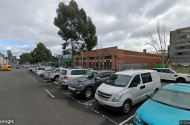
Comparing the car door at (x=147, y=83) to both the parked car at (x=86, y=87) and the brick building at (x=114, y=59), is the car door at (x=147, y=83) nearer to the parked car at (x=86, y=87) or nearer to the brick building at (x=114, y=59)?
the parked car at (x=86, y=87)

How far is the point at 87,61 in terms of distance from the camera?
107ft

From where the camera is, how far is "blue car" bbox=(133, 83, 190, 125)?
8.17ft

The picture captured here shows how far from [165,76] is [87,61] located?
2337cm

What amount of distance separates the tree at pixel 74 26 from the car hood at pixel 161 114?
53.9 ft

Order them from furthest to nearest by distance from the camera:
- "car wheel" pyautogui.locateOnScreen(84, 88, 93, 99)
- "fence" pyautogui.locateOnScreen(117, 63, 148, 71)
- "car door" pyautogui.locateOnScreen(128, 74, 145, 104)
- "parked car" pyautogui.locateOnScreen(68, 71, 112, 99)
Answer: "fence" pyautogui.locateOnScreen(117, 63, 148, 71)
"car wheel" pyautogui.locateOnScreen(84, 88, 93, 99)
"parked car" pyautogui.locateOnScreen(68, 71, 112, 99)
"car door" pyautogui.locateOnScreen(128, 74, 145, 104)

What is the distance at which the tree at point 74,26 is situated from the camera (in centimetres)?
1694

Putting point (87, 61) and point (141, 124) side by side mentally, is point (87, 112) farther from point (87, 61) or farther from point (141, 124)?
point (87, 61)

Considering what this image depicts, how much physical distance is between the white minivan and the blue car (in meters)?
1.19

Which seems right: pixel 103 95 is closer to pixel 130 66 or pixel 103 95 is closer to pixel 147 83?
pixel 147 83

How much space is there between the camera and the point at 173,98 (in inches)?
129

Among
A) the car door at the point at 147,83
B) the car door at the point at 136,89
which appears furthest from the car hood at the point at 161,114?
the car door at the point at 147,83

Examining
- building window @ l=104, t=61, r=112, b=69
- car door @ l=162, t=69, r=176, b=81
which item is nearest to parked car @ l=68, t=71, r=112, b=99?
car door @ l=162, t=69, r=176, b=81

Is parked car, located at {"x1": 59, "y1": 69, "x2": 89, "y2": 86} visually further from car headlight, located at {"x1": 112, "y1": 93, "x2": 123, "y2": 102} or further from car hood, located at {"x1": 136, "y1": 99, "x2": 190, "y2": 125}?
car hood, located at {"x1": 136, "y1": 99, "x2": 190, "y2": 125}

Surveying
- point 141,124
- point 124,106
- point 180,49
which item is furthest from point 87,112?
point 180,49
